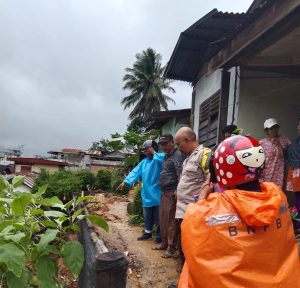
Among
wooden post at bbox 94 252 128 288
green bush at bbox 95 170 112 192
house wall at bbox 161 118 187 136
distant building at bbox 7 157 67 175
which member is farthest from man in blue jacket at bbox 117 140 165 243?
distant building at bbox 7 157 67 175

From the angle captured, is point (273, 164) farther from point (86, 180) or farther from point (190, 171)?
point (86, 180)

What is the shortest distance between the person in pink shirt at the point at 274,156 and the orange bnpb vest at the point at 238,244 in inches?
130

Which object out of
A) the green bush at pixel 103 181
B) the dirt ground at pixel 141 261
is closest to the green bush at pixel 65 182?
Result: the green bush at pixel 103 181

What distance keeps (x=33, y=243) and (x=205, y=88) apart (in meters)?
6.17

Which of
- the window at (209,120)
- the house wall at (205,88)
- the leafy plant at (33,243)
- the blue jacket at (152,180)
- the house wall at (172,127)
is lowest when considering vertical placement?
the leafy plant at (33,243)

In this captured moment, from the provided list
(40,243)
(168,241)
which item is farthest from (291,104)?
(40,243)

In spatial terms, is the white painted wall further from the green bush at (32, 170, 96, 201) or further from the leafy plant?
the green bush at (32, 170, 96, 201)

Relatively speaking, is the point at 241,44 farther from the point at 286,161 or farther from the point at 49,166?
the point at 49,166

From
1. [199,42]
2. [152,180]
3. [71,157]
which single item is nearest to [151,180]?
[152,180]

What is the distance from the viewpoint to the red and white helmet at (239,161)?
1.81 meters

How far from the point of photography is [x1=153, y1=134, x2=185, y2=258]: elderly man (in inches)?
200

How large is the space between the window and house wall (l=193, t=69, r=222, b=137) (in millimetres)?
124

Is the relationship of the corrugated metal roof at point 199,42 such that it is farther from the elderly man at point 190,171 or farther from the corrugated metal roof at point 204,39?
the elderly man at point 190,171

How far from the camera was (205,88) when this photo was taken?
7.73m
